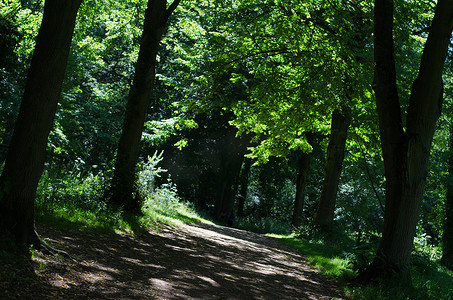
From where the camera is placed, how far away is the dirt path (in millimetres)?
5102

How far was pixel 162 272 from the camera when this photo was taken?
22.0ft

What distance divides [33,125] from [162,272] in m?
3.01

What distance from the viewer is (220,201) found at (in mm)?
32031

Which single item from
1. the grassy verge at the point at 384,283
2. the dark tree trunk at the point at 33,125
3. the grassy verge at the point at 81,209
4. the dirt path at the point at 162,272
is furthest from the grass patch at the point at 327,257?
the dark tree trunk at the point at 33,125

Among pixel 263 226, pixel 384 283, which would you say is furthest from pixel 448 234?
pixel 384 283

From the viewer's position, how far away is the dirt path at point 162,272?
510 centimetres

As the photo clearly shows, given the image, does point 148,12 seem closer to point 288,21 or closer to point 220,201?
point 288,21

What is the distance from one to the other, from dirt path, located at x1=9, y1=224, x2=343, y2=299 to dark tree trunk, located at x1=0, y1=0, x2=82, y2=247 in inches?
23.2

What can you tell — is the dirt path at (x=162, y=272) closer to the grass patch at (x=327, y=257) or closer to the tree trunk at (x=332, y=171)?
the grass patch at (x=327, y=257)

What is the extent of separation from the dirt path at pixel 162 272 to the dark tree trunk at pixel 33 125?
588mm

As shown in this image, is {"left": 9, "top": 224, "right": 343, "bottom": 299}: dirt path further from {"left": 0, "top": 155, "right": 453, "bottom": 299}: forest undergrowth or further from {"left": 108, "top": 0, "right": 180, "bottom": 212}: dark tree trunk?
{"left": 108, "top": 0, "right": 180, "bottom": 212}: dark tree trunk

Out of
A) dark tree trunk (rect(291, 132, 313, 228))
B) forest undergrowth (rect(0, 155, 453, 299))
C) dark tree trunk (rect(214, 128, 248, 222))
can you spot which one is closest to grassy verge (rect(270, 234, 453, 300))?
forest undergrowth (rect(0, 155, 453, 299))

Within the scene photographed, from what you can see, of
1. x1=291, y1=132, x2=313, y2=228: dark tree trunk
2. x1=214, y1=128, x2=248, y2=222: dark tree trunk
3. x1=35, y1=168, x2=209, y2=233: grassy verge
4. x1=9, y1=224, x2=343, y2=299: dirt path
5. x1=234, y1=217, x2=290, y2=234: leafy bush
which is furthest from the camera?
x1=214, y1=128, x2=248, y2=222: dark tree trunk

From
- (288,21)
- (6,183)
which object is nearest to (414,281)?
(6,183)
